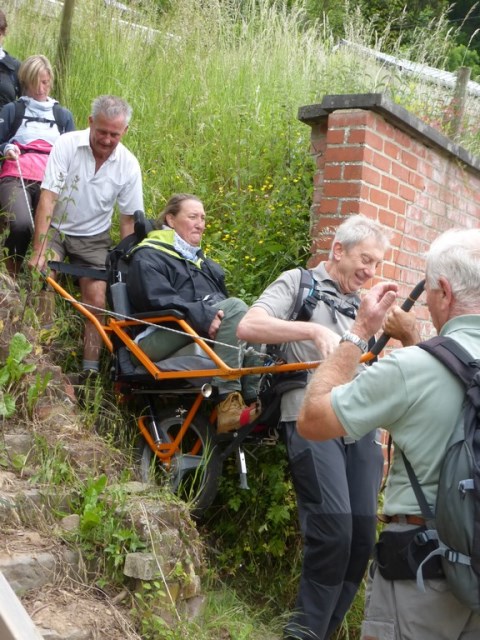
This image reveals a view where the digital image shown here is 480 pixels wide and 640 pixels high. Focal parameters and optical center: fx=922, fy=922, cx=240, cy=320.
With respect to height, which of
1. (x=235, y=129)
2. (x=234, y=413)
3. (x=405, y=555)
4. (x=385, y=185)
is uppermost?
(x=235, y=129)

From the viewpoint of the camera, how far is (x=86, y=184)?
596cm

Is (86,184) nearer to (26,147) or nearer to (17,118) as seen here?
(26,147)

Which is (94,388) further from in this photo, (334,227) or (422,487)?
(422,487)

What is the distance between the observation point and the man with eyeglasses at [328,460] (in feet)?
14.0

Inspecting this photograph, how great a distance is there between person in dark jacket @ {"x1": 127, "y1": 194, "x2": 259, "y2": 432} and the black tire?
0.22 metres

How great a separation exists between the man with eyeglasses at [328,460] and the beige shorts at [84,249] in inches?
75.4

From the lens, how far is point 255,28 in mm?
10992

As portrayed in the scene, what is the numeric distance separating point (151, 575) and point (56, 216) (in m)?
2.74

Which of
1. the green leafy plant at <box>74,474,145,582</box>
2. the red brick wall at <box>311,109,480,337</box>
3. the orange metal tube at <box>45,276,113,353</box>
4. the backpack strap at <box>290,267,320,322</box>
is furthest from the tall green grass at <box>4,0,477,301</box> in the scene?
the green leafy plant at <box>74,474,145,582</box>

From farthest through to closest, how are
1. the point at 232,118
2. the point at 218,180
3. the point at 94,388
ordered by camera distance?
1. the point at 232,118
2. the point at 218,180
3. the point at 94,388

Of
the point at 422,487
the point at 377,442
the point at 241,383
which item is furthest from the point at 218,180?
the point at 422,487

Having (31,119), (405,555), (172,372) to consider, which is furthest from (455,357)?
(31,119)

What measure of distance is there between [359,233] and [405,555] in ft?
7.05

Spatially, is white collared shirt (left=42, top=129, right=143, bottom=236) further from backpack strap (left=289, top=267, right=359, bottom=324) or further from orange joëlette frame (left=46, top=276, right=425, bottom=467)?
backpack strap (left=289, top=267, right=359, bottom=324)
